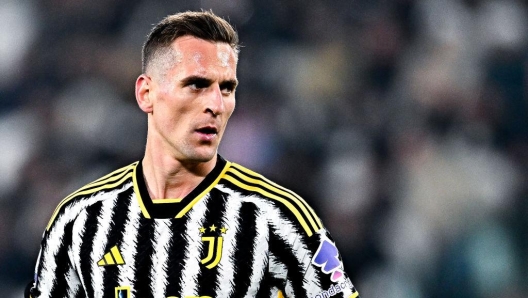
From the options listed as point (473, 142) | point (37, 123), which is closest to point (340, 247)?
point (473, 142)

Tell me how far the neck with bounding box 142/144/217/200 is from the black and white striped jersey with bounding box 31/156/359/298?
0.09 feet

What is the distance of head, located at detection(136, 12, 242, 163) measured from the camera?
2.35m

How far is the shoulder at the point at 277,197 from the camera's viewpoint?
2314 mm

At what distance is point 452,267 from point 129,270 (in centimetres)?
254

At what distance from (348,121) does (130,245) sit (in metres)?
2.53

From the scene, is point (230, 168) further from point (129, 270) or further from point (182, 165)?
point (129, 270)

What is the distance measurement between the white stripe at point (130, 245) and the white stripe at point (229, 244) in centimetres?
29

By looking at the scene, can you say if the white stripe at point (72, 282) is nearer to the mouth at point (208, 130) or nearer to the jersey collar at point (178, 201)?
the jersey collar at point (178, 201)

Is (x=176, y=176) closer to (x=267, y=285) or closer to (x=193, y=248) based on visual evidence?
(x=193, y=248)

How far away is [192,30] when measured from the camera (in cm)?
240

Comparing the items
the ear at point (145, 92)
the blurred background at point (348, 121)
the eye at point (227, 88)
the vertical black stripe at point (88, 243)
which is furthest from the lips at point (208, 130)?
the blurred background at point (348, 121)

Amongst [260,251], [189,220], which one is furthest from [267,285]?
[189,220]

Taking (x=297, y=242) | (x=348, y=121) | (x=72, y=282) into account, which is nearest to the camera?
(x=297, y=242)

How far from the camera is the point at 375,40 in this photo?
4.88 m
